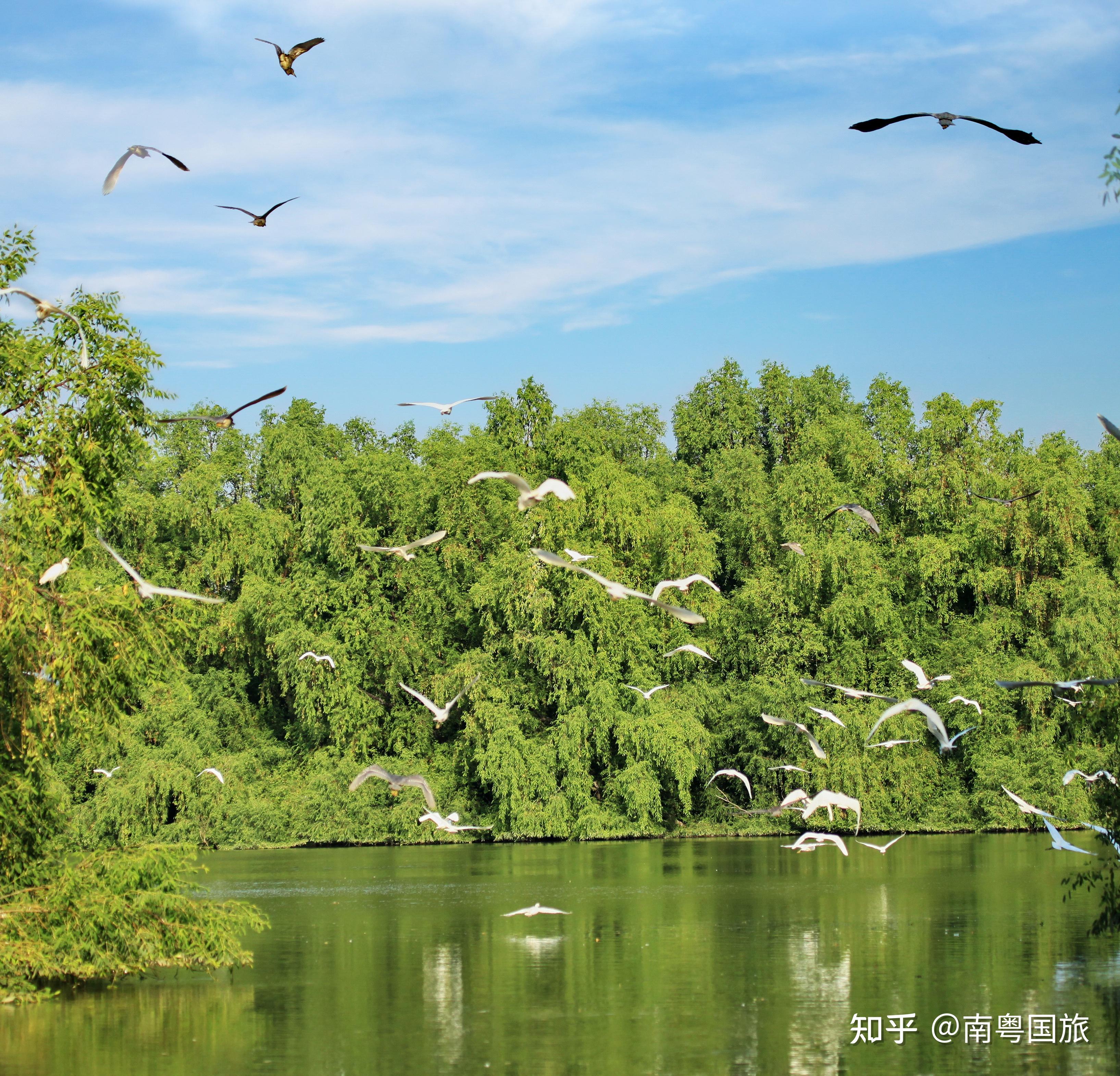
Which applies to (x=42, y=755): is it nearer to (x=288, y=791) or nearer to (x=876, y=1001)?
(x=876, y=1001)

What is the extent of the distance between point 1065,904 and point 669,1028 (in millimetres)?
13149

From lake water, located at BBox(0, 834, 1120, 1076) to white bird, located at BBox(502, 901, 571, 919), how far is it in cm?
29

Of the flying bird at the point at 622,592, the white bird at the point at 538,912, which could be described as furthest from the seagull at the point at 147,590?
the white bird at the point at 538,912

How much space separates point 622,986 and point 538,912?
6283mm

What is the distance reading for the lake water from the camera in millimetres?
15297

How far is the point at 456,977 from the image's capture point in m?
20.8

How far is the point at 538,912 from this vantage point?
84.1 feet

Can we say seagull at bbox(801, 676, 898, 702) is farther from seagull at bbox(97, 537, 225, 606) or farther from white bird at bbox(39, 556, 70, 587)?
white bird at bbox(39, 556, 70, 587)

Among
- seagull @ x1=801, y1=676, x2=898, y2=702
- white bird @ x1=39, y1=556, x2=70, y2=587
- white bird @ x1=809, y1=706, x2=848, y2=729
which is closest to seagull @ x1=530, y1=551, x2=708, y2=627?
seagull @ x1=801, y1=676, x2=898, y2=702

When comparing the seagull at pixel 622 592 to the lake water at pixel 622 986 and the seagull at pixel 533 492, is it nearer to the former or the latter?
the seagull at pixel 533 492

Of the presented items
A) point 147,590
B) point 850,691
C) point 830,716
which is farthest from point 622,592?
point 830,716

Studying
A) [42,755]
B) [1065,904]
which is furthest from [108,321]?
[1065,904]

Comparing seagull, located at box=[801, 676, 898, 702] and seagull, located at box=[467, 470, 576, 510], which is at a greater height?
seagull, located at box=[467, 470, 576, 510]

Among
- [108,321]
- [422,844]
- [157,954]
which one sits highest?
[108,321]
